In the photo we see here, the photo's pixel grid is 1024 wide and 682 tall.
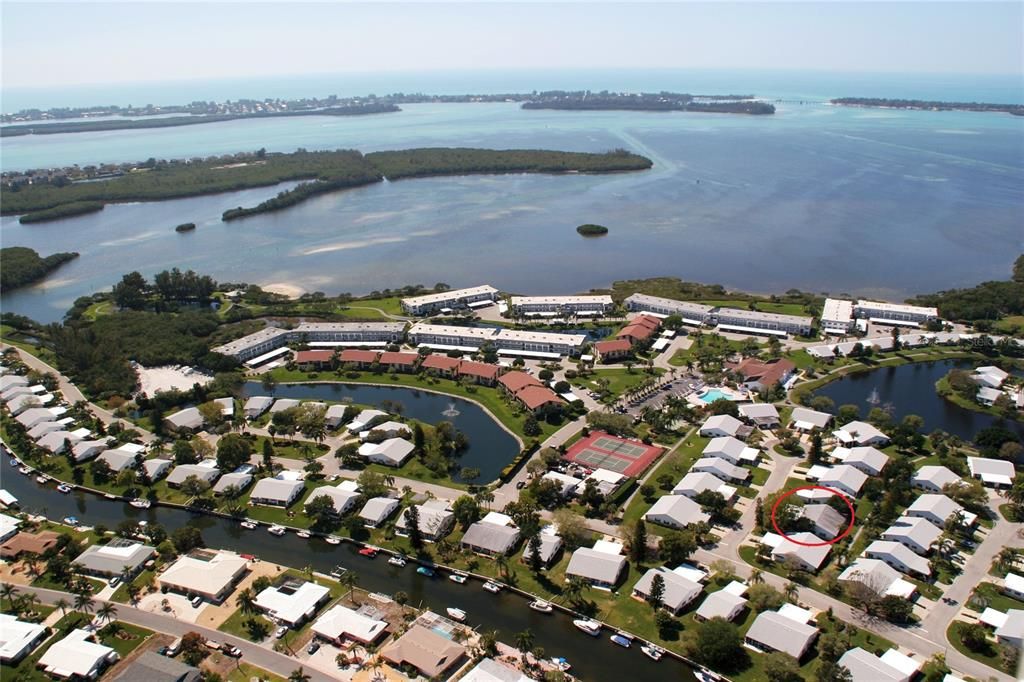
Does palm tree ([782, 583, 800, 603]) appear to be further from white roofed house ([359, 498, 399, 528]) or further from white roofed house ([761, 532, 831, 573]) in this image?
white roofed house ([359, 498, 399, 528])

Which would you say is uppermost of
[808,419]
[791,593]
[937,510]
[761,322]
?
[761,322]

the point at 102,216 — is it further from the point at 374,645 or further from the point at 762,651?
the point at 762,651

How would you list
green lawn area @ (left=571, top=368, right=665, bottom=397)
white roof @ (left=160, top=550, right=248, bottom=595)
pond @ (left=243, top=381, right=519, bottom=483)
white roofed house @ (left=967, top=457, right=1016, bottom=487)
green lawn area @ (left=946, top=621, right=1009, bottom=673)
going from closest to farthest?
green lawn area @ (left=946, top=621, right=1009, bottom=673), white roof @ (left=160, top=550, right=248, bottom=595), white roofed house @ (left=967, top=457, right=1016, bottom=487), pond @ (left=243, top=381, right=519, bottom=483), green lawn area @ (left=571, top=368, right=665, bottom=397)

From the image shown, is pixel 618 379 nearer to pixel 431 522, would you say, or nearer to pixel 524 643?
pixel 431 522

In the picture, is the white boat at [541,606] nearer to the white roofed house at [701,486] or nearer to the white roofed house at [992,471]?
the white roofed house at [701,486]

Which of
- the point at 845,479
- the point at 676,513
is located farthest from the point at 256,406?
the point at 845,479

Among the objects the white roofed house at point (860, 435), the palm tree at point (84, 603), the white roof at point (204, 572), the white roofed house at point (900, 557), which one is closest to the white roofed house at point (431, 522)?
the white roof at point (204, 572)

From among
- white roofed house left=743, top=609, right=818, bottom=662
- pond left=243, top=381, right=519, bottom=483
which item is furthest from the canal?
pond left=243, top=381, right=519, bottom=483
